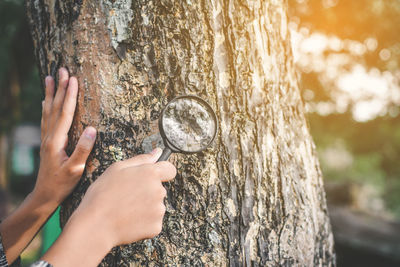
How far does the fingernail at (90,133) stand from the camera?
58.8 inches

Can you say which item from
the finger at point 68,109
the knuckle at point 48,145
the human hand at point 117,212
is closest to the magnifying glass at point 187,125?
the human hand at point 117,212

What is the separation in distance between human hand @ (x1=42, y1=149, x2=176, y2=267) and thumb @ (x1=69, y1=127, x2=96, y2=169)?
0.21 metres

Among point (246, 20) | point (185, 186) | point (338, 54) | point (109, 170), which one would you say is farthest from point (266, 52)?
point (338, 54)

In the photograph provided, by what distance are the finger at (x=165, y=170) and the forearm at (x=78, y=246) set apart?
344 mm

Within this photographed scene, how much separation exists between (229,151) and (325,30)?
23.3 feet

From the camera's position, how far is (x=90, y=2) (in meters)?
1.49

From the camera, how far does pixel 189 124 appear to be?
1.55 m

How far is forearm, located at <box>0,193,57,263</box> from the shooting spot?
1.71m

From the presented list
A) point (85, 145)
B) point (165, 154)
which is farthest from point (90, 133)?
point (165, 154)

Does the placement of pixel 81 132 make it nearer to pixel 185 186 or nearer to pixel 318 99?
pixel 185 186

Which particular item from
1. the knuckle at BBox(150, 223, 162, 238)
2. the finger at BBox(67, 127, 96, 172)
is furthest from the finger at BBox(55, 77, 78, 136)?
the knuckle at BBox(150, 223, 162, 238)

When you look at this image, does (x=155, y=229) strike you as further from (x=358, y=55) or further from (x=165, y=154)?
(x=358, y=55)

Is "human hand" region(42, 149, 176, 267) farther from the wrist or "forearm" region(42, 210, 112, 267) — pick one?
the wrist

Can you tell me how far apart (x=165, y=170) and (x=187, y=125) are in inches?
11.0
